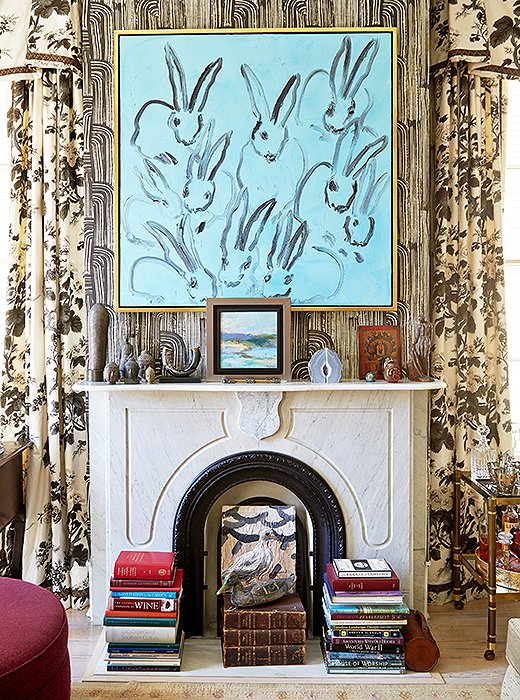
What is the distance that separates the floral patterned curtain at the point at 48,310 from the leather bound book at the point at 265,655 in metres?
0.88

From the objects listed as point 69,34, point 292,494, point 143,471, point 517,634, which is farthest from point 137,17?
point 517,634

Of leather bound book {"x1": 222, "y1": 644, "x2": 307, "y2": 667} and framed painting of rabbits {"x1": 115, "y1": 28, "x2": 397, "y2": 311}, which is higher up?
framed painting of rabbits {"x1": 115, "y1": 28, "x2": 397, "y2": 311}

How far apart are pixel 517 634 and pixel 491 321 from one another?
1636mm

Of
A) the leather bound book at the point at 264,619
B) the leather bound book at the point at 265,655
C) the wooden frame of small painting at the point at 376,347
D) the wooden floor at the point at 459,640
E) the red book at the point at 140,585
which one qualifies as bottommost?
the wooden floor at the point at 459,640

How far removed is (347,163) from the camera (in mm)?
3230

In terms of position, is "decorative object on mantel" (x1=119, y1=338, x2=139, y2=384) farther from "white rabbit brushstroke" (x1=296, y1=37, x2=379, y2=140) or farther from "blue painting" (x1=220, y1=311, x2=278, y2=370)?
"white rabbit brushstroke" (x1=296, y1=37, x2=379, y2=140)

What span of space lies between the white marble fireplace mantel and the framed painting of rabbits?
0.42 metres

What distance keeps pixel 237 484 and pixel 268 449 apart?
0.66ft

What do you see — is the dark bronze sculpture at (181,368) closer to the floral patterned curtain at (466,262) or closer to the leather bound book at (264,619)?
the leather bound book at (264,619)

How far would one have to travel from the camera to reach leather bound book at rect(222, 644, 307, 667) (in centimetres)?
291

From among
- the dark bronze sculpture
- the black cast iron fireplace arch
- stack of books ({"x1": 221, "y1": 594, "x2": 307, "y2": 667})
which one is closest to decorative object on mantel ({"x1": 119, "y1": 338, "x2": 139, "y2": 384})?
the dark bronze sculpture

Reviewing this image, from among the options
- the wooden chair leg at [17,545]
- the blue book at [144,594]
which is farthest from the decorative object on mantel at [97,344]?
the blue book at [144,594]

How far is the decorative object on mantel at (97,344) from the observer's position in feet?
10.3

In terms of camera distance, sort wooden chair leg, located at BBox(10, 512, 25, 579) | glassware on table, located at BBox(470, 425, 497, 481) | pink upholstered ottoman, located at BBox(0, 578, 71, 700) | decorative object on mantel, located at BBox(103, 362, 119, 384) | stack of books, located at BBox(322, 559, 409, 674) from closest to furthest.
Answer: pink upholstered ottoman, located at BBox(0, 578, 71, 700)
stack of books, located at BBox(322, 559, 409, 674)
decorative object on mantel, located at BBox(103, 362, 119, 384)
wooden chair leg, located at BBox(10, 512, 25, 579)
glassware on table, located at BBox(470, 425, 497, 481)
